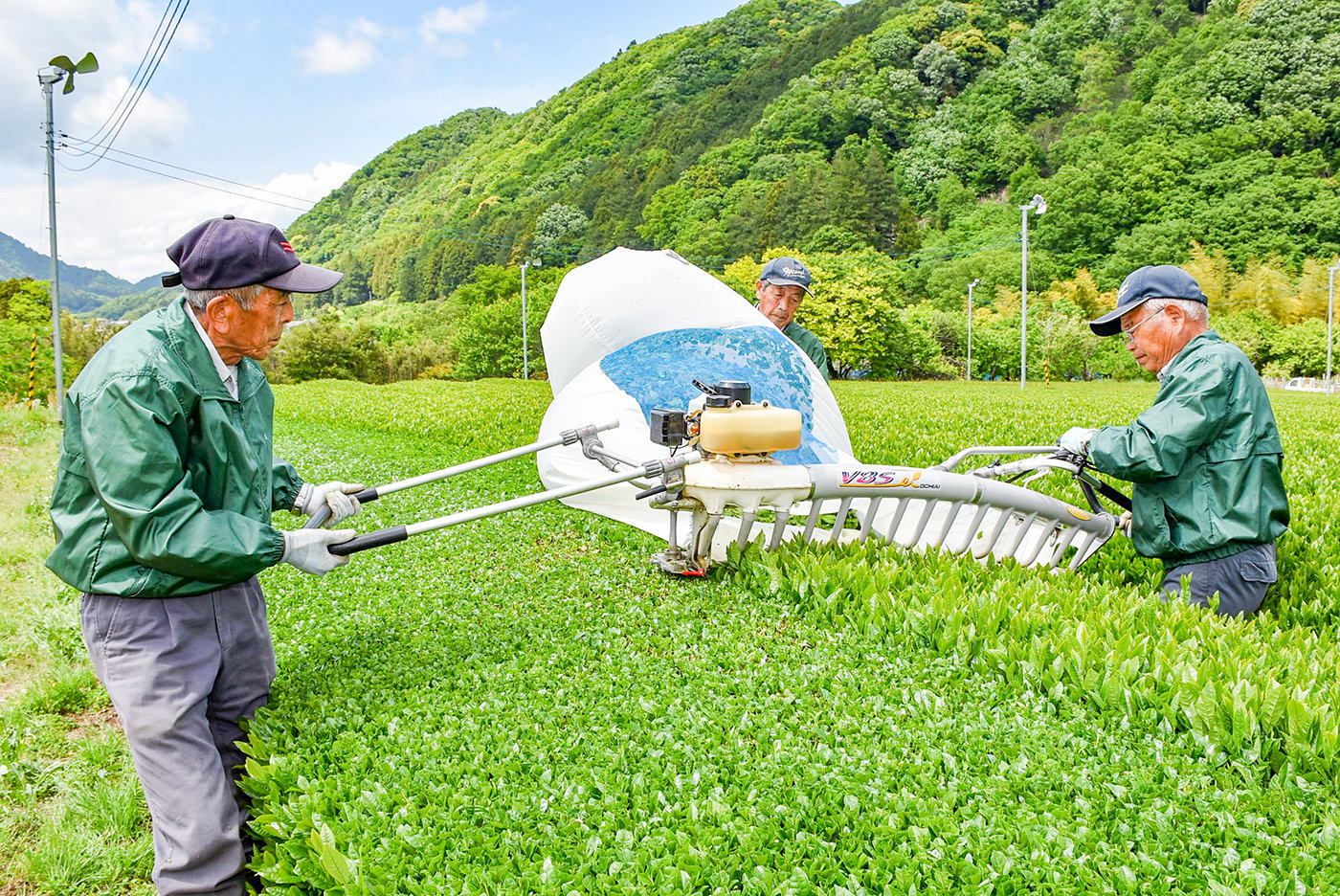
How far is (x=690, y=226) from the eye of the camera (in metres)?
85.8

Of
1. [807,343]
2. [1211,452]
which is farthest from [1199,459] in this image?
[807,343]

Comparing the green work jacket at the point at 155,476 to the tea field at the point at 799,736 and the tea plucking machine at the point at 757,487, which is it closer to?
the tea plucking machine at the point at 757,487

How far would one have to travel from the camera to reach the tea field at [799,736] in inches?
77.7

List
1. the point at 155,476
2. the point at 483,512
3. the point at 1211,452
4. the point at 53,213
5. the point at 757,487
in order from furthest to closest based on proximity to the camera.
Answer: the point at 53,213 < the point at 1211,452 < the point at 757,487 < the point at 483,512 < the point at 155,476

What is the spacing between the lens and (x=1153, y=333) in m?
3.81

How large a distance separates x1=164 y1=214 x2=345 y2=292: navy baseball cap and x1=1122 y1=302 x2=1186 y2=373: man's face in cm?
342

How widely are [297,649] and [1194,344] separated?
3984 millimetres

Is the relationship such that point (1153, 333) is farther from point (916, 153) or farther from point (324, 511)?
point (916, 153)

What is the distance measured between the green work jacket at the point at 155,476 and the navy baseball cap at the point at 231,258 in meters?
0.13

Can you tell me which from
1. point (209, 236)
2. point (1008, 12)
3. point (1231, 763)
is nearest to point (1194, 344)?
point (1231, 763)

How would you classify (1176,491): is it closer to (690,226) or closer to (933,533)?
(933,533)

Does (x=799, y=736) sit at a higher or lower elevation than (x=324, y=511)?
lower

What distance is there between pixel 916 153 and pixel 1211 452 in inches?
3609

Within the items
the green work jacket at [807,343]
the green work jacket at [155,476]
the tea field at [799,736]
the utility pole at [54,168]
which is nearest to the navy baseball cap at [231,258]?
the green work jacket at [155,476]
